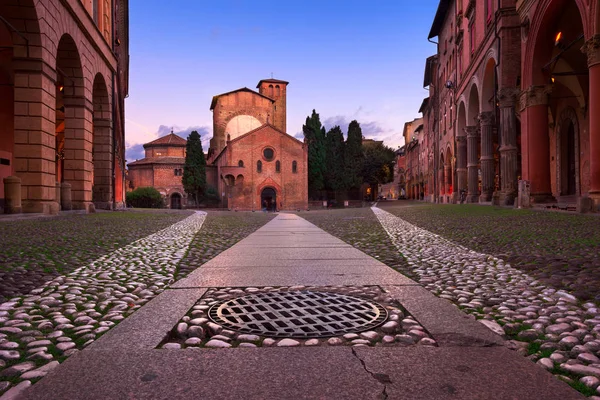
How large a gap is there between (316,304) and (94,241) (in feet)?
18.9

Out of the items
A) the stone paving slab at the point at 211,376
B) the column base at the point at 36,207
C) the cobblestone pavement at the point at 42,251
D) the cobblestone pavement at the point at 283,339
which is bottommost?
the cobblestone pavement at the point at 283,339

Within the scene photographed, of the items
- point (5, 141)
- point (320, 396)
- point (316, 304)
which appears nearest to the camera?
point (320, 396)

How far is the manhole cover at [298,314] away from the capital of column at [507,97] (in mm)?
17603

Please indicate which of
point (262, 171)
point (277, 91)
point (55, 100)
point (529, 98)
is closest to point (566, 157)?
point (529, 98)

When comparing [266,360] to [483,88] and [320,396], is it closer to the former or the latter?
[320,396]

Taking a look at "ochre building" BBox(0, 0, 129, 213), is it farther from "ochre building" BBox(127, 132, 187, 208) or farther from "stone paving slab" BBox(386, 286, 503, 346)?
"ochre building" BBox(127, 132, 187, 208)

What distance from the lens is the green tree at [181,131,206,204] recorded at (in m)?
49.8

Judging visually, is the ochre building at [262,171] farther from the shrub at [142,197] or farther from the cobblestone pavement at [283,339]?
the cobblestone pavement at [283,339]

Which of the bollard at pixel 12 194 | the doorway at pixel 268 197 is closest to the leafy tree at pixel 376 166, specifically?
the doorway at pixel 268 197

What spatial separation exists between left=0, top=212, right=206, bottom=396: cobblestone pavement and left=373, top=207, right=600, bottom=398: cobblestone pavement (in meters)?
2.41

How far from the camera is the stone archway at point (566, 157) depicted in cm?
2073

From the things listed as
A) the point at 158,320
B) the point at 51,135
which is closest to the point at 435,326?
the point at 158,320

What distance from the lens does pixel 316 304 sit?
10.6 feet

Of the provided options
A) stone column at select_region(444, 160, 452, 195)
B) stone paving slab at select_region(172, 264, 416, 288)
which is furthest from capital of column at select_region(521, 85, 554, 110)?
stone column at select_region(444, 160, 452, 195)
